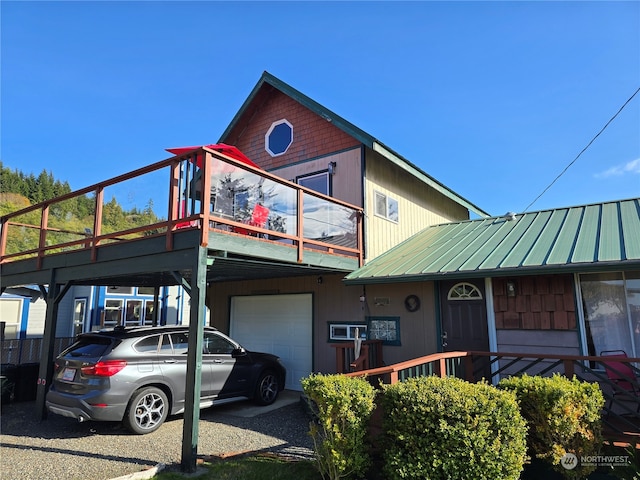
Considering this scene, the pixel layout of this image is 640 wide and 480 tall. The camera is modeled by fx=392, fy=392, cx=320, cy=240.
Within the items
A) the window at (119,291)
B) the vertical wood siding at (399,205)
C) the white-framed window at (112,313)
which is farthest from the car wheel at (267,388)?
the window at (119,291)

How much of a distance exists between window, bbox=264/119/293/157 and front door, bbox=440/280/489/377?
19.9 feet

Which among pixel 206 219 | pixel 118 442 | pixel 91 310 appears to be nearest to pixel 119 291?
pixel 91 310

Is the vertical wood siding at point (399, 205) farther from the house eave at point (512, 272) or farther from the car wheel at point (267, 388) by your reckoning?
the car wheel at point (267, 388)

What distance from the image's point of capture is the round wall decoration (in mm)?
8227

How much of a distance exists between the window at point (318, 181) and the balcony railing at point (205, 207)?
1.71 metres

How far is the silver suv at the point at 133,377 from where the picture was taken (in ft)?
18.9

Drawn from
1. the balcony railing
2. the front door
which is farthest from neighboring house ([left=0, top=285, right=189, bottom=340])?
the front door

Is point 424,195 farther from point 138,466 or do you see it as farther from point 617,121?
point 138,466

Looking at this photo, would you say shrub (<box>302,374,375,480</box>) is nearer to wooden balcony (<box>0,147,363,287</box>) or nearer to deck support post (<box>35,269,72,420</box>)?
wooden balcony (<box>0,147,363,287</box>)

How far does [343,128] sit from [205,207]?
→ 5375mm

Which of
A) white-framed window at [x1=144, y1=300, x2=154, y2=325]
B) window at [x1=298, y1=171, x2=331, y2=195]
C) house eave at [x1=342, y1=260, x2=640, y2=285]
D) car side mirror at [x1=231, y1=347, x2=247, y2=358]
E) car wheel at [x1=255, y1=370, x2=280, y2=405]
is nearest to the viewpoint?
house eave at [x1=342, y1=260, x2=640, y2=285]

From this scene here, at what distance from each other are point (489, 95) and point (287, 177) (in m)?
6.03

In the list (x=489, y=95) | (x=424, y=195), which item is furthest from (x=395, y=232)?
(x=489, y=95)

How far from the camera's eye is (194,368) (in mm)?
5074
